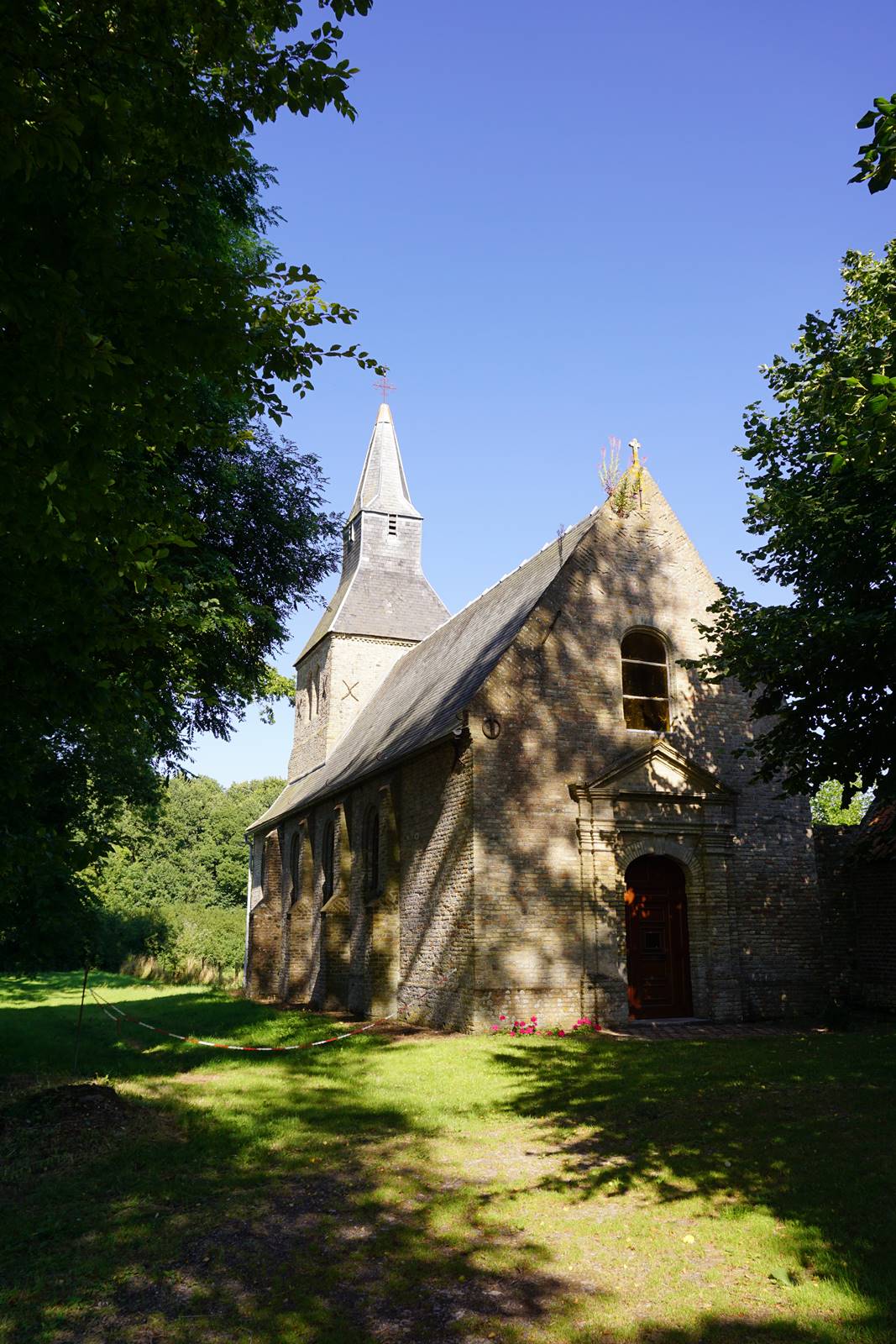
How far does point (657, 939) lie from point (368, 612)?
57.4 ft

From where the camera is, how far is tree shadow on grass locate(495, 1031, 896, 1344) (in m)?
5.46

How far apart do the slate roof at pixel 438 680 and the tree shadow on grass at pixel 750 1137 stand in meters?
6.88

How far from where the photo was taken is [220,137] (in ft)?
19.6

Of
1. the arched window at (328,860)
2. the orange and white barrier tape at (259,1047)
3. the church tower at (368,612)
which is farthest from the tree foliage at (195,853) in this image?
the orange and white barrier tape at (259,1047)

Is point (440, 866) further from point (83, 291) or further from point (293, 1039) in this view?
point (83, 291)

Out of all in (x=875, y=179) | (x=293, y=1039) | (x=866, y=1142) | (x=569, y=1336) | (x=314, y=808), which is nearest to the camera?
(x=569, y=1336)

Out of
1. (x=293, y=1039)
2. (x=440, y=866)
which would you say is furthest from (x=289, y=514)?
(x=293, y=1039)

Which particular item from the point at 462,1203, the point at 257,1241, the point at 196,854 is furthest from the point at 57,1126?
the point at 196,854

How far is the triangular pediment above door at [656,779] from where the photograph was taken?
1670cm

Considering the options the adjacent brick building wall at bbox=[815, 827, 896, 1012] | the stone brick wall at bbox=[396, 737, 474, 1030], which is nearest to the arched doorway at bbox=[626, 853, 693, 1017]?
the adjacent brick building wall at bbox=[815, 827, 896, 1012]

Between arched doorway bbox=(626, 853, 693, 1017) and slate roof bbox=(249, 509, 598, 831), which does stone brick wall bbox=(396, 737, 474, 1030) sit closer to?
slate roof bbox=(249, 509, 598, 831)

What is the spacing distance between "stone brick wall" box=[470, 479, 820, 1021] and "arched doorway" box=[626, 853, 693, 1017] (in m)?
0.34

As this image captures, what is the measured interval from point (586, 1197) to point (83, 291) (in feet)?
22.6

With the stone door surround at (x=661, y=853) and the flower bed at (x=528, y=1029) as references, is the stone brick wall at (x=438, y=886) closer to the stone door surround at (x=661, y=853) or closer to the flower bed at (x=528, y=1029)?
the flower bed at (x=528, y=1029)
